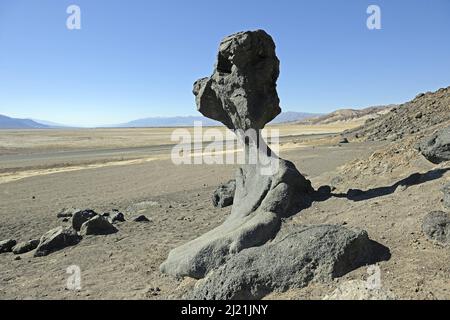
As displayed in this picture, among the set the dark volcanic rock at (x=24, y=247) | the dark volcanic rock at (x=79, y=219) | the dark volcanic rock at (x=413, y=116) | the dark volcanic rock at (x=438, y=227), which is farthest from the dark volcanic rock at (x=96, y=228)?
the dark volcanic rock at (x=413, y=116)

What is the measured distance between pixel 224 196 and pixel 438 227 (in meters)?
7.54

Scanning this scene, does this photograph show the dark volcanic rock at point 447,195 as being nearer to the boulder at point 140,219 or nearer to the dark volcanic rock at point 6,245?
the boulder at point 140,219

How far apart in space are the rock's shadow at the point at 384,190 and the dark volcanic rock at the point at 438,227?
85.1 inches

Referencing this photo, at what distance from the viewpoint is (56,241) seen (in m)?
10.4

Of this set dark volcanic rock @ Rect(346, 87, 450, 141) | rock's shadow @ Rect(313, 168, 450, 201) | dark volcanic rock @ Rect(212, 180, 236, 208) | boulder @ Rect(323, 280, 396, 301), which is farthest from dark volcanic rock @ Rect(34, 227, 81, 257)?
dark volcanic rock @ Rect(346, 87, 450, 141)

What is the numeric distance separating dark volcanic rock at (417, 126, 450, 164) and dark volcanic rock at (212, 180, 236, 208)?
5642 millimetres

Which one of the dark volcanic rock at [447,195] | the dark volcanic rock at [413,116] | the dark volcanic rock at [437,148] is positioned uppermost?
the dark volcanic rock at [413,116]

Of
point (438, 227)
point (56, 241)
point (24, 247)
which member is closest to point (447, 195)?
point (438, 227)

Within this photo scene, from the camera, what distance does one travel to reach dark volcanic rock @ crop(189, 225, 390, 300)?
5.82 m

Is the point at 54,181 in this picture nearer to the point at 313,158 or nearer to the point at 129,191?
the point at 129,191

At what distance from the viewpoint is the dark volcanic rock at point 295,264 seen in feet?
19.1

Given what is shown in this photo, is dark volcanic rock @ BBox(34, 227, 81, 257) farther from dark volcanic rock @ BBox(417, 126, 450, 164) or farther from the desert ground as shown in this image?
dark volcanic rock @ BBox(417, 126, 450, 164)
